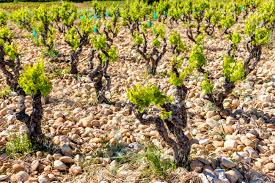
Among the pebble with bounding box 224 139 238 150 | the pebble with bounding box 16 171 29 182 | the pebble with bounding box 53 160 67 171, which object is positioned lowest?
the pebble with bounding box 16 171 29 182

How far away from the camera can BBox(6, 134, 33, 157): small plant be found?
6.93m

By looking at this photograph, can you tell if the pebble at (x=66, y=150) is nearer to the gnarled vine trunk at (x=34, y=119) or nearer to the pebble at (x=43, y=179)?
Answer: the gnarled vine trunk at (x=34, y=119)

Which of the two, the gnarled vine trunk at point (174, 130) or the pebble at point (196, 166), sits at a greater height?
the gnarled vine trunk at point (174, 130)

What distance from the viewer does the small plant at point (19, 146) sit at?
22.7 feet

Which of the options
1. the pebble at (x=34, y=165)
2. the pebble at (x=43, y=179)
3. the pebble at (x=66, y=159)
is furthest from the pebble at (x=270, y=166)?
the pebble at (x=34, y=165)

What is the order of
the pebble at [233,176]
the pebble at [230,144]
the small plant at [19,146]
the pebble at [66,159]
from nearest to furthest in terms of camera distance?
1. the pebble at [233,176]
2. the pebble at [66,159]
3. the pebble at [230,144]
4. the small plant at [19,146]

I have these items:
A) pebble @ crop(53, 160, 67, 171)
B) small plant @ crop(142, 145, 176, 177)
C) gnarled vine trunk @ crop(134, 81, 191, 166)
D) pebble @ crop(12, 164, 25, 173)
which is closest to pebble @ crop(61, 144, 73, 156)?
pebble @ crop(53, 160, 67, 171)

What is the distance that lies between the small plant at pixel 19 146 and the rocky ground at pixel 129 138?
128 millimetres

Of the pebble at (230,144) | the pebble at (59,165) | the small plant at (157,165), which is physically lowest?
the pebble at (59,165)

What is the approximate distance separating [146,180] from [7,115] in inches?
181

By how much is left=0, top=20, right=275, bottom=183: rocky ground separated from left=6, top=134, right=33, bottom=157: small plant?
128 mm

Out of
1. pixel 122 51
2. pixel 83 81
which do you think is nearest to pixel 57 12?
pixel 122 51

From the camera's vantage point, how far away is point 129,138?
7.49 meters

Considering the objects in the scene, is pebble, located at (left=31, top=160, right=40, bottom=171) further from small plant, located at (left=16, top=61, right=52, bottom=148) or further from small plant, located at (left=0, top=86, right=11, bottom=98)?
small plant, located at (left=0, top=86, right=11, bottom=98)
